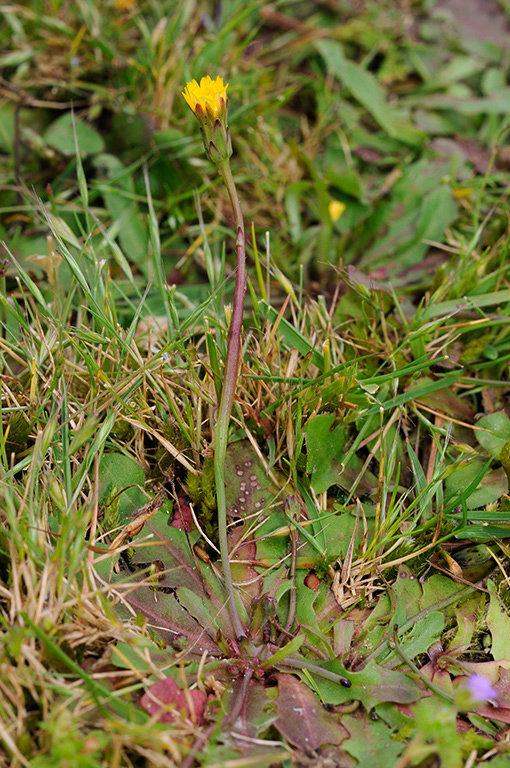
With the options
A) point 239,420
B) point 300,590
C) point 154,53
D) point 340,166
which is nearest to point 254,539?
point 300,590

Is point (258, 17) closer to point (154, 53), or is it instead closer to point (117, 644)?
point (154, 53)

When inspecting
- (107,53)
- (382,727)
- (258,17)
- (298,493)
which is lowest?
(382,727)

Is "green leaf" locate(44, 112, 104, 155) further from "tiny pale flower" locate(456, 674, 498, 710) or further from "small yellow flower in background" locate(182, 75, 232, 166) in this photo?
"tiny pale flower" locate(456, 674, 498, 710)

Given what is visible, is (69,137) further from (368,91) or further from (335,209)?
(368,91)

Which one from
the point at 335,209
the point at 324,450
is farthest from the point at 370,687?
the point at 335,209

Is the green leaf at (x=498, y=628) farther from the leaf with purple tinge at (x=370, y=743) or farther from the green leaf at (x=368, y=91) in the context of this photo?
the green leaf at (x=368, y=91)

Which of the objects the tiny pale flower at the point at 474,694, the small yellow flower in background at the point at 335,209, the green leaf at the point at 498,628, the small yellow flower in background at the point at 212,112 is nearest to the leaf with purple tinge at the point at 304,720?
the tiny pale flower at the point at 474,694
